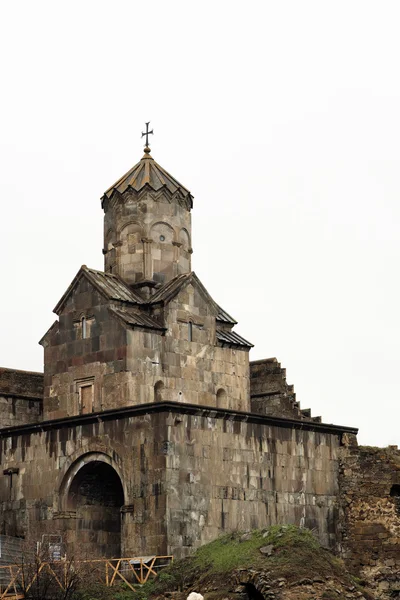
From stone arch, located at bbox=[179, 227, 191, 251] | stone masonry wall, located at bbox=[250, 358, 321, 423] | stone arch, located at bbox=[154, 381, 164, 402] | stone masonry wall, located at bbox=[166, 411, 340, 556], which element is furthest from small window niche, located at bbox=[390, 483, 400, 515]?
stone arch, located at bbox=[179, 227, 191, 251]

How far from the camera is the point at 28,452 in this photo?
46.5 m

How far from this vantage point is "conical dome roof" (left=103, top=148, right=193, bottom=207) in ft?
164

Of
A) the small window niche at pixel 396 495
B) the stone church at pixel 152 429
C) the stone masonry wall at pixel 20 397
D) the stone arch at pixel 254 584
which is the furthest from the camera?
the stone masonry wall at pixel 20 397

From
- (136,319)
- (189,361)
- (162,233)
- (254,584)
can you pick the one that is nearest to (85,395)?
(136,319)

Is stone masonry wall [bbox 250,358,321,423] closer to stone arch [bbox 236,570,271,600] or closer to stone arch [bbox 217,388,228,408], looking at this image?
stone arch [bbox 217,388,228,408]

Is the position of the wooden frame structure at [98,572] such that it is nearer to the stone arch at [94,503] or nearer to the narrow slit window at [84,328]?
the stone arch at [94,503]

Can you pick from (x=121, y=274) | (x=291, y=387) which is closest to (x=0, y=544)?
(x=121, y=274)

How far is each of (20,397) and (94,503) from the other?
7.35 meters

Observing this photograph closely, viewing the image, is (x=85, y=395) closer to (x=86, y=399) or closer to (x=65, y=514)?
(x=86, y=399)

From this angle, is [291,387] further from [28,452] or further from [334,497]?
[28,452]

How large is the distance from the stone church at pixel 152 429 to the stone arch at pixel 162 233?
1.9 inches

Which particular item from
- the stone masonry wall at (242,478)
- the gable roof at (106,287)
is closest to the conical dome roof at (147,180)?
the gable roof at (106,287)

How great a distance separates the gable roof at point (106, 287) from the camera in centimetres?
4772

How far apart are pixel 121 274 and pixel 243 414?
8409 millimetres
